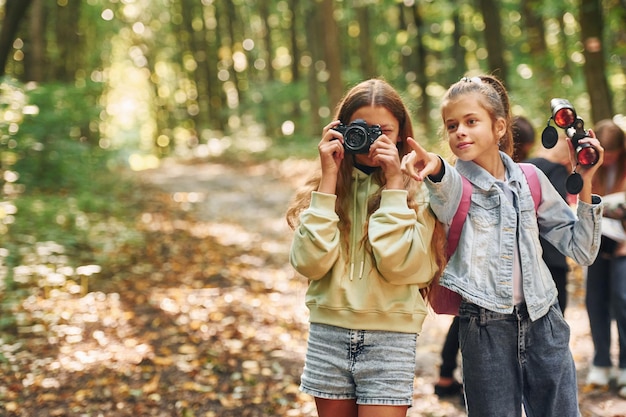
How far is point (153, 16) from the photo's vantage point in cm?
3039

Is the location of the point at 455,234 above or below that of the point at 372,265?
above

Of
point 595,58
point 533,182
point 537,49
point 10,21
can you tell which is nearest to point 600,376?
point 533,182

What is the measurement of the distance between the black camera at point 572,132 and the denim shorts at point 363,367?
3.37 ft

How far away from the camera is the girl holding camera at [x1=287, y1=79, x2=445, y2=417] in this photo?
2617mm

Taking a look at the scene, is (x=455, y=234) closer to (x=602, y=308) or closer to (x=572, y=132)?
(x=572, y=132)

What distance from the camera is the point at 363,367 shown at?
8.68 feet

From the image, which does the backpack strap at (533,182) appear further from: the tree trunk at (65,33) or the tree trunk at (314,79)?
the tree trunk at (314,79)

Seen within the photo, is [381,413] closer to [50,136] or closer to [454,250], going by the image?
[454,250]

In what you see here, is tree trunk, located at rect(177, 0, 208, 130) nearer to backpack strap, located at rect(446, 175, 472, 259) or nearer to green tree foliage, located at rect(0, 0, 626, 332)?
green tree foliage, located at rect(0, 0, 626, 332)

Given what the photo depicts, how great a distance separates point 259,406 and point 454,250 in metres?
2.87

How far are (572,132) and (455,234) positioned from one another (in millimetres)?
662

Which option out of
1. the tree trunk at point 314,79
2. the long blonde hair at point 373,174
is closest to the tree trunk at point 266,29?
the tree trunk at point 314,79

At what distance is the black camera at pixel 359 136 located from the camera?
264 centimetres

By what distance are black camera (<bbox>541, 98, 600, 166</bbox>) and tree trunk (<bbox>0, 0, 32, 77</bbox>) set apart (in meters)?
8.07
